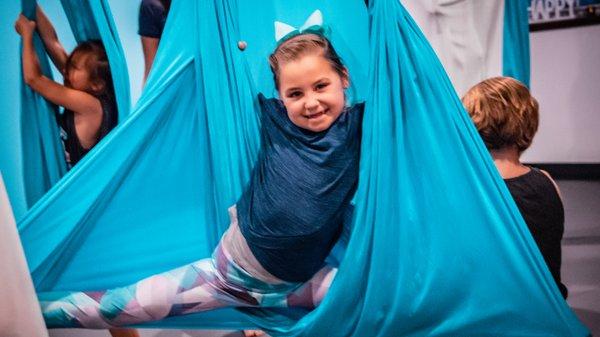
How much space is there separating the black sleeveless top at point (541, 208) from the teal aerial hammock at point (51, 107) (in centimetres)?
89

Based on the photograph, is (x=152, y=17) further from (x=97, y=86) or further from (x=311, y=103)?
(x=311, y=103)

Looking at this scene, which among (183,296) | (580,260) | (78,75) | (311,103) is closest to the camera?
(311,103)

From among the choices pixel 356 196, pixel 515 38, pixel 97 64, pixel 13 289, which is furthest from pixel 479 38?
pixel 13 289

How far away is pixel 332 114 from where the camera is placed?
1218mm

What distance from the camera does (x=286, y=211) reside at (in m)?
1.22

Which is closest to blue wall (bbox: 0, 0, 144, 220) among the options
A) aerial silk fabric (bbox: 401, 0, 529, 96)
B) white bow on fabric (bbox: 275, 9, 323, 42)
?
white bow on fabric (bbox: 275, 9, 323, 42)

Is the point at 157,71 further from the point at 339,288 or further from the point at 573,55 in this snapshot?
the point at 573,55

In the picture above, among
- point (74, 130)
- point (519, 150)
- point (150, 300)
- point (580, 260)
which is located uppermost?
point (74, 130)

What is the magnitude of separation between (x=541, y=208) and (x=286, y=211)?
0.55 metres

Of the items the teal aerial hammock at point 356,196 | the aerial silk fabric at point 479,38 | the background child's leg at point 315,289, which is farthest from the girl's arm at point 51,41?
the aerial silk fabric at point 479,38

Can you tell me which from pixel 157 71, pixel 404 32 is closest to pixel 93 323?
pixel 157 71

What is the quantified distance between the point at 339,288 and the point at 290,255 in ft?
0.39

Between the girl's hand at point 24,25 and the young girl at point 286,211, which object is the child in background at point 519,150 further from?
the girl's hand at point 24,25

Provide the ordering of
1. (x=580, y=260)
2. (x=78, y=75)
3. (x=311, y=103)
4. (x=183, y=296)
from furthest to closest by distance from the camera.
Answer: (x=580, y=260)
(x=78, y=75)
(x=183, y=296)
(x=311, y=103)
